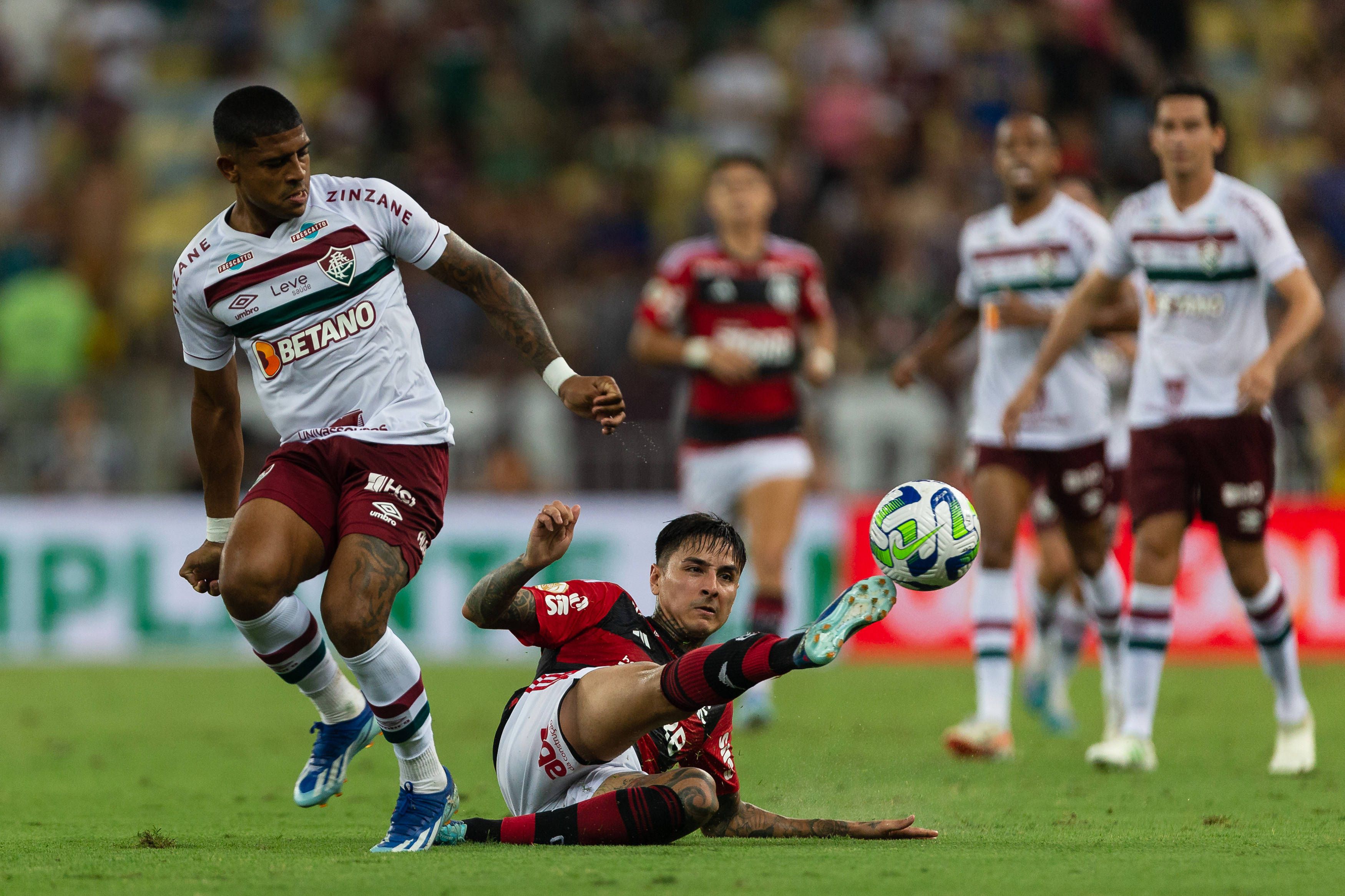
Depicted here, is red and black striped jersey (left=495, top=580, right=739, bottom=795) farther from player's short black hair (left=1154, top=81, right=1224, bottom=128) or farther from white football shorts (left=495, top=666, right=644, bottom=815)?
player's short black hair (left=1154, top=81, right=1224, bottom=128)

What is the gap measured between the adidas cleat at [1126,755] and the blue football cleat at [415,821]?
333 centimetres

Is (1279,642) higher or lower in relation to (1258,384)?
lower

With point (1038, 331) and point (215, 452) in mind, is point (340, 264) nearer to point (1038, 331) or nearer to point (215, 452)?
point (215, 452)

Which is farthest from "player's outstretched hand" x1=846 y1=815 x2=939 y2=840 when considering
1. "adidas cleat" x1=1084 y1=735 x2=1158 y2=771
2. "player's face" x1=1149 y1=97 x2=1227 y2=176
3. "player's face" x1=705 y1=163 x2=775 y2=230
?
"player's face" x1=705 y1=163 x2=775 y2=230

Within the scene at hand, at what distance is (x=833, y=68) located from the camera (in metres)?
17.8

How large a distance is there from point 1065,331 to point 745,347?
103 inches

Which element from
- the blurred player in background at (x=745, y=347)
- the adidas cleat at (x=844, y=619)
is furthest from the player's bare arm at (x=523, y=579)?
the blurred player in background at (x=745, y=347)

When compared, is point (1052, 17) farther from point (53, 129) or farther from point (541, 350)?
point (541, 350)

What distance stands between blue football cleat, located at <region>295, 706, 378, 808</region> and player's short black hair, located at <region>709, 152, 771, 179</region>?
4898 mm

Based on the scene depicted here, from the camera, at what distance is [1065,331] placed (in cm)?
793

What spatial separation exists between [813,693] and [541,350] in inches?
251

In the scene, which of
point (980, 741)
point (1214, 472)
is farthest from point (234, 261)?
point (1214, 472)

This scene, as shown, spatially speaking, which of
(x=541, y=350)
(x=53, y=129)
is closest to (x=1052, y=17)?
(x=53, y=129)

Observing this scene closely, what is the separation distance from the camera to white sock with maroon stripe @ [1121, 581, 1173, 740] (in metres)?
7.68
